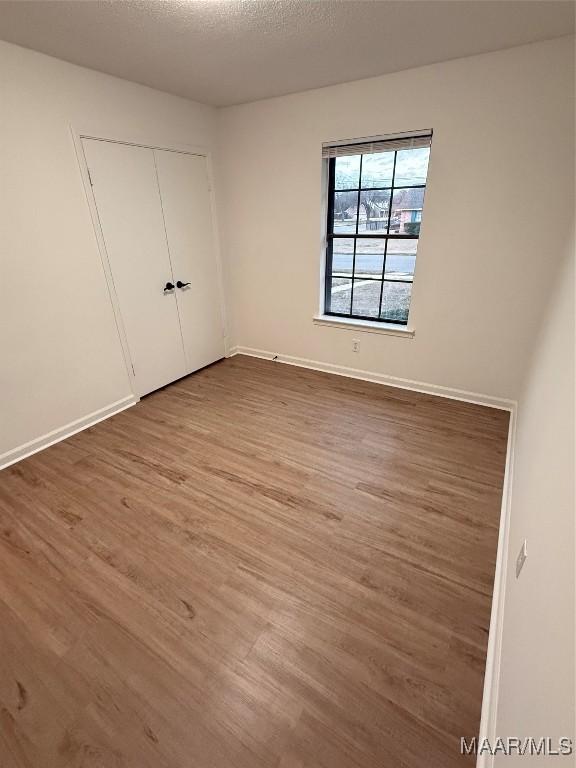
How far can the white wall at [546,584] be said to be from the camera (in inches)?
28.0

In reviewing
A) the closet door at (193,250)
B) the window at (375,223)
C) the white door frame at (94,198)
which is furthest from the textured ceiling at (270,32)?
the closet door at (193,250)

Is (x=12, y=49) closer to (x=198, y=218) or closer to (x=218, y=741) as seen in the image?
(x=198, y=218)

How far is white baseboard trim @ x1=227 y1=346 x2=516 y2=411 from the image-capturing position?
303 centimetres

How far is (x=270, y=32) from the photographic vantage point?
197 cm

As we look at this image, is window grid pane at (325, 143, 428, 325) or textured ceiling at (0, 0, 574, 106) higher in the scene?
textured ceiling at (0, 0, 574, 106)

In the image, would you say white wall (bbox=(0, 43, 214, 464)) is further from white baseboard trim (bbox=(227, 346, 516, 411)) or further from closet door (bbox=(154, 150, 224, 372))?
white baseboard trim (bbox=(227, 346, 516, 411))

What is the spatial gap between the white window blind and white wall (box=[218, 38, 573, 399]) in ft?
0.22

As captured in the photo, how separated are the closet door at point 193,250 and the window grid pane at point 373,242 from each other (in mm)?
1301

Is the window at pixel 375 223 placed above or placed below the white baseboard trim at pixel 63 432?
above

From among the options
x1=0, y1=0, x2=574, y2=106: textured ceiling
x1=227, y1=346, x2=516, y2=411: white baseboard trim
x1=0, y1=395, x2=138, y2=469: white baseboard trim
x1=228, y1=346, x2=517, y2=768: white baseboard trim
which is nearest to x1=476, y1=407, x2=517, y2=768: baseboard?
x1=228, y1=346, x2=517, y2=768: white baseboard trim

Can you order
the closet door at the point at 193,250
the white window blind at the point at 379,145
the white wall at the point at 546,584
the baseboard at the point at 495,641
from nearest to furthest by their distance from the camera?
the white wall at the point at 546,584 → the baseboard at the point at 495,641 → the white window blind at the point at 379,145 → the closet door at the point at 193,250

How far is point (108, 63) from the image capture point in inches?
91.2

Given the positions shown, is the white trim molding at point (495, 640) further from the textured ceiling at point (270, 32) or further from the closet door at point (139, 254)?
the closet door at point (139, 254)

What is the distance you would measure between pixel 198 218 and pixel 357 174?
1.61m
